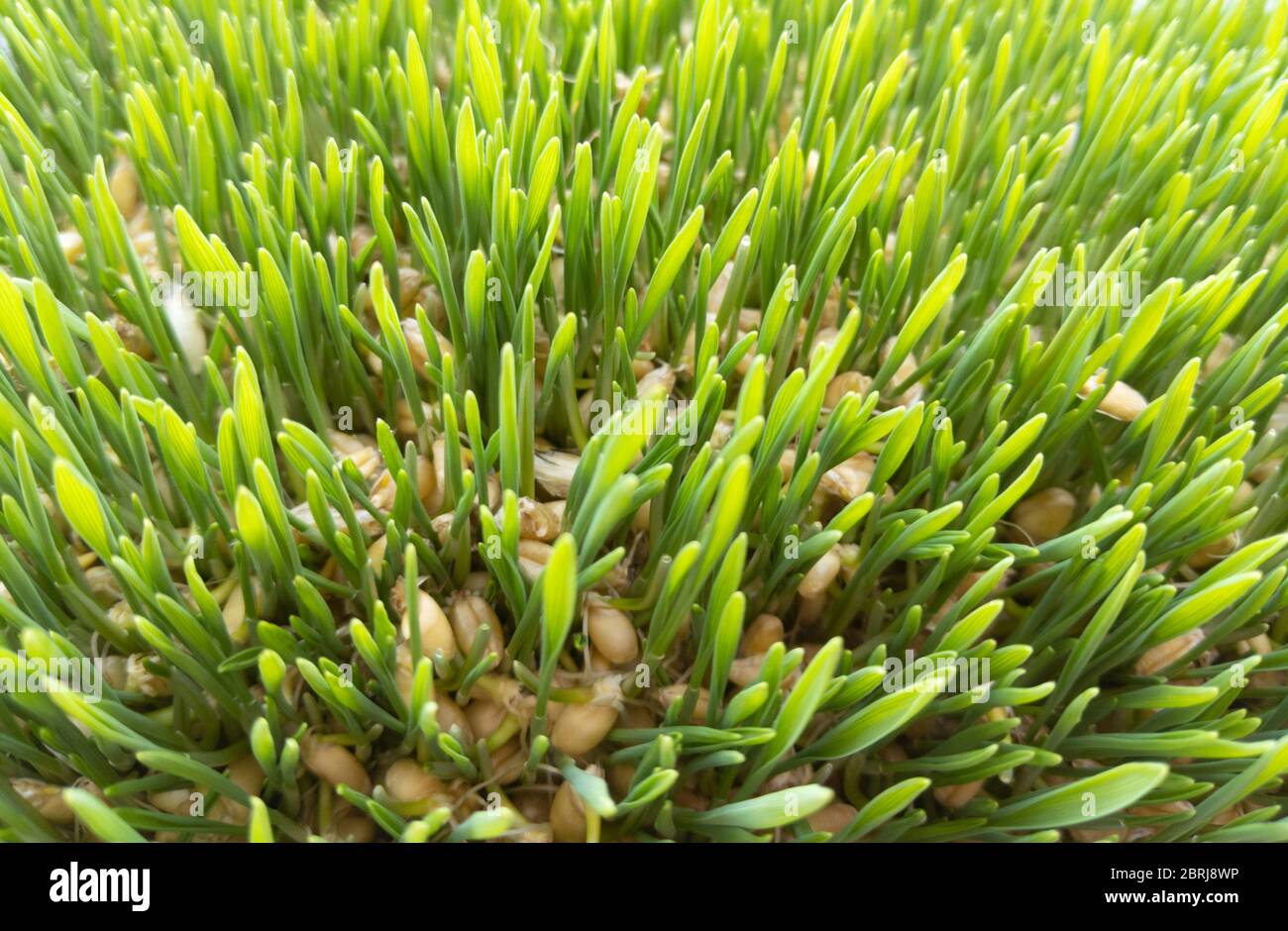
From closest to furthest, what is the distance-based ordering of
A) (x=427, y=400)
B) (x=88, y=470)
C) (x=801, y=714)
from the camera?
(x=801, y=714) < (x=88, y=470) < (x=427, y=400)

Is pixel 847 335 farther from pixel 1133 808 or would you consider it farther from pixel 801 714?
pixel 1133 808

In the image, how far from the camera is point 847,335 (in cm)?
45

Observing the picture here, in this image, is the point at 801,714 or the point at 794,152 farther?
the point at 794,152

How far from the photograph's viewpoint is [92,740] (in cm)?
49

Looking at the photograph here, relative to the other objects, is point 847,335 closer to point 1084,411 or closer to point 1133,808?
point 1084,411

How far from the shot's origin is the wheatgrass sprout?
17.9 inches

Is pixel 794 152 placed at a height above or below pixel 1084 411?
above

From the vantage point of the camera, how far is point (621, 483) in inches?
15.3

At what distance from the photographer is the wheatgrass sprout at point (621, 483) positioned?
454 mm

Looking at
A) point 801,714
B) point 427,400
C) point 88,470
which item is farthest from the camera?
point 427,400

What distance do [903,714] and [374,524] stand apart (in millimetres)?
329

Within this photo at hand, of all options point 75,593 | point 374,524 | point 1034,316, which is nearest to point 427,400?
point 374,524
